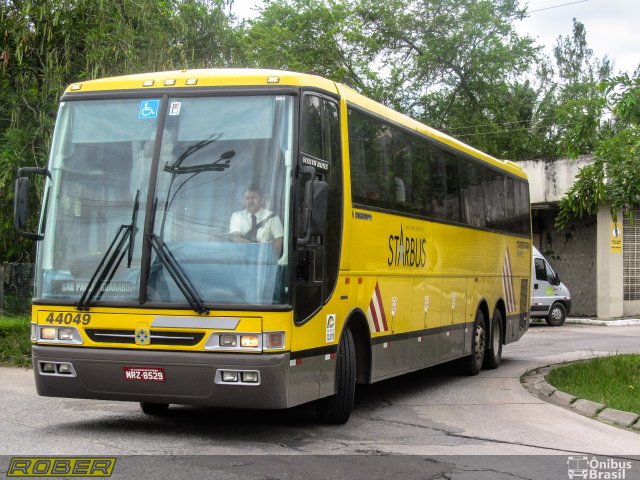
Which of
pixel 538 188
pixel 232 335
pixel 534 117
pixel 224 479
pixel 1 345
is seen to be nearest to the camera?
pixel 224 479

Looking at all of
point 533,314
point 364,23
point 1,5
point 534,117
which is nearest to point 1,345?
point 1,5

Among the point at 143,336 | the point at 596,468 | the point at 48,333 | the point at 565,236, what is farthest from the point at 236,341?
the point at 565,236

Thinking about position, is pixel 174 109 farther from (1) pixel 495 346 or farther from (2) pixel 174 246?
(1) pixel 495 346

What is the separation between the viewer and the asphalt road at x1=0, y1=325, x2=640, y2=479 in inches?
309

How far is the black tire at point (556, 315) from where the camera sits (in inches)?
1223

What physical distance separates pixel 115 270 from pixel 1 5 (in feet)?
40.7

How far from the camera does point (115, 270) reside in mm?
8898

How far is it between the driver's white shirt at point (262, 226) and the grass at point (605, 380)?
482 cm

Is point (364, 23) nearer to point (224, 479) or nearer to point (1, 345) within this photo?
point (1, 345)

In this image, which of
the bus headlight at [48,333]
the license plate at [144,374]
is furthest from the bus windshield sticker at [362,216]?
the bus headlight at [48,333]

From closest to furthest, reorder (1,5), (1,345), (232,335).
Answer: (232,335), (1,345), (1,5)

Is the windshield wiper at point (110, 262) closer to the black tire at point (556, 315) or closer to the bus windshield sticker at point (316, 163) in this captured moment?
the bus windshield sticker at point (316, 163)

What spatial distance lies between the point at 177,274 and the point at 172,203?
656mm

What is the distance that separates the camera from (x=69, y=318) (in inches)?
355
